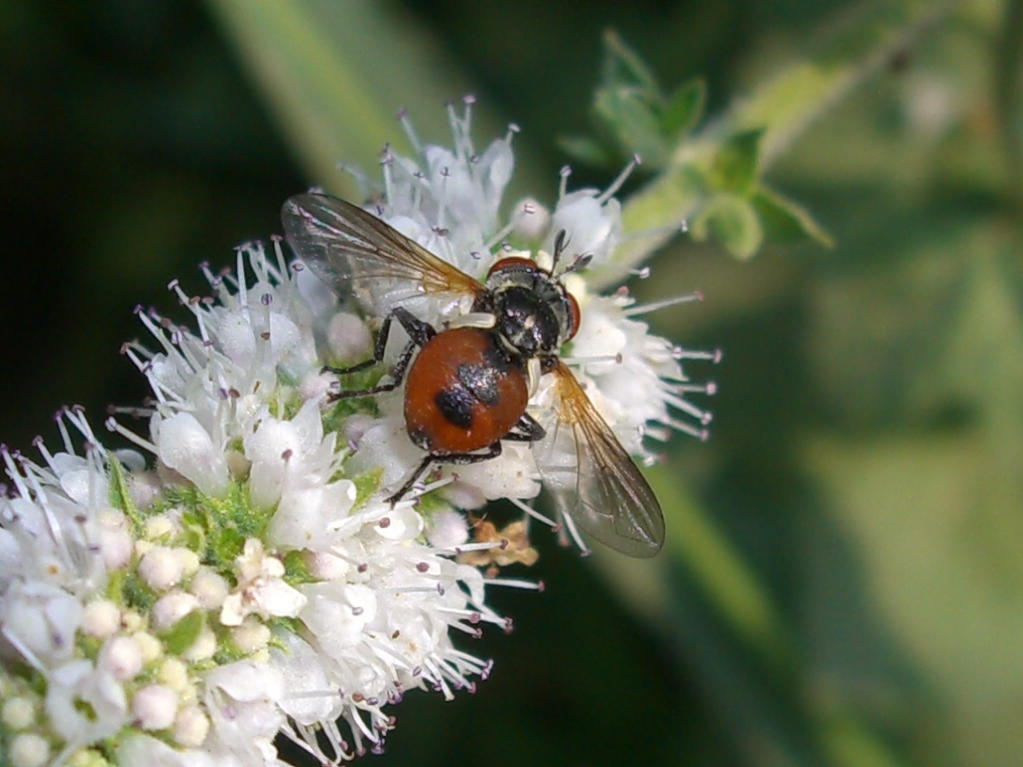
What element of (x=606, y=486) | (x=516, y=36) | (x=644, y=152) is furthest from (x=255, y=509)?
(x=516, y=36)

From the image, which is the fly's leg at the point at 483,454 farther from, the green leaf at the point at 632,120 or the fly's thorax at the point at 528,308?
the green leaf at the point at 632,120

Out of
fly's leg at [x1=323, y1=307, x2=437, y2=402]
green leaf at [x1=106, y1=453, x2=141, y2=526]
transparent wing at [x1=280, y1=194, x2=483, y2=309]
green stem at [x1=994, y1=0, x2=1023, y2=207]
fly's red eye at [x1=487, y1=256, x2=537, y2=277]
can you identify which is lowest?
green leaf at [x1=106, y1=453, x2=141, y2=526]

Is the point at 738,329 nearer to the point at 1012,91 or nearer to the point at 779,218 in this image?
the point at 1012,91

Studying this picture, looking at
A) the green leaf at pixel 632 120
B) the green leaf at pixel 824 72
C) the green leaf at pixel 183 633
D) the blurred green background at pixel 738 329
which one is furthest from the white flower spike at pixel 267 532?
the blurred green background at pixel 738 329

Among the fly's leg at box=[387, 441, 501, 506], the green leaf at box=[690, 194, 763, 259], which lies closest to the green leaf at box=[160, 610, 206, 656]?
the fly's leg at box=[387, 441, 501, 506]

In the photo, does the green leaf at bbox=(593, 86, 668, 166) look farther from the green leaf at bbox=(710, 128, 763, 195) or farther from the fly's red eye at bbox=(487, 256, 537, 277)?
the fly's red eye at bbox=(487, 256, 537, 277)

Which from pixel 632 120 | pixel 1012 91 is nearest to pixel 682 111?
pixel 632 120
